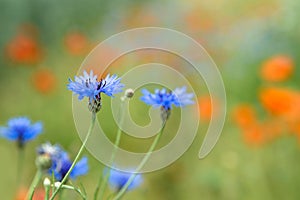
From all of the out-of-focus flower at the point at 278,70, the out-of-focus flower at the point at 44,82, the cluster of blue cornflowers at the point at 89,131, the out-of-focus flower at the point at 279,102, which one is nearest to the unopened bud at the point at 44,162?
the cluster of blue cornflowers at the point at 89,131

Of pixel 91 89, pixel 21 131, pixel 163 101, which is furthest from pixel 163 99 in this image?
pixel 21 131

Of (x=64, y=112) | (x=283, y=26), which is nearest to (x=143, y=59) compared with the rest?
(x=64, y=112)

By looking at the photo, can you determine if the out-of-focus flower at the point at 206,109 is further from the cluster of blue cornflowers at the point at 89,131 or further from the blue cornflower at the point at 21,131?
the blue cornflower at the point at 21,131

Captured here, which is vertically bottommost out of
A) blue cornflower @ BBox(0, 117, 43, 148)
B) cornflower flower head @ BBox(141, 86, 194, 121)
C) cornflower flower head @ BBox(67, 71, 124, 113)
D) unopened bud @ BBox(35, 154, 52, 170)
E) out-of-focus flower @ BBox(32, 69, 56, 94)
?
unopened bud @ BBox(35, 154, 52, 170)

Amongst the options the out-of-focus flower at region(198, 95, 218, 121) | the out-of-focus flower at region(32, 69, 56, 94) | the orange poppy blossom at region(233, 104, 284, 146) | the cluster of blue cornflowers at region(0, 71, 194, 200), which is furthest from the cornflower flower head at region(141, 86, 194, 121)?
the out-of-focus flower at region(32, 69, 56, 94)

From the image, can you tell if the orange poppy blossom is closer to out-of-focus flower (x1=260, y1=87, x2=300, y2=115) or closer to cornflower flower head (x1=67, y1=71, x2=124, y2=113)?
out-of-focus flower (x1=260, y1=87, x2=300, y2=115)

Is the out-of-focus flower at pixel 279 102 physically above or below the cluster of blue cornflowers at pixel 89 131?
above

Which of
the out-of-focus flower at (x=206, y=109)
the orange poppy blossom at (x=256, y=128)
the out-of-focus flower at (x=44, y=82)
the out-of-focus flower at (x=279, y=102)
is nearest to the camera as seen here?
the out-of-focus flower at (x=279, y=102)

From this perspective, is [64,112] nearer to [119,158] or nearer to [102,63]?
[102,63]
